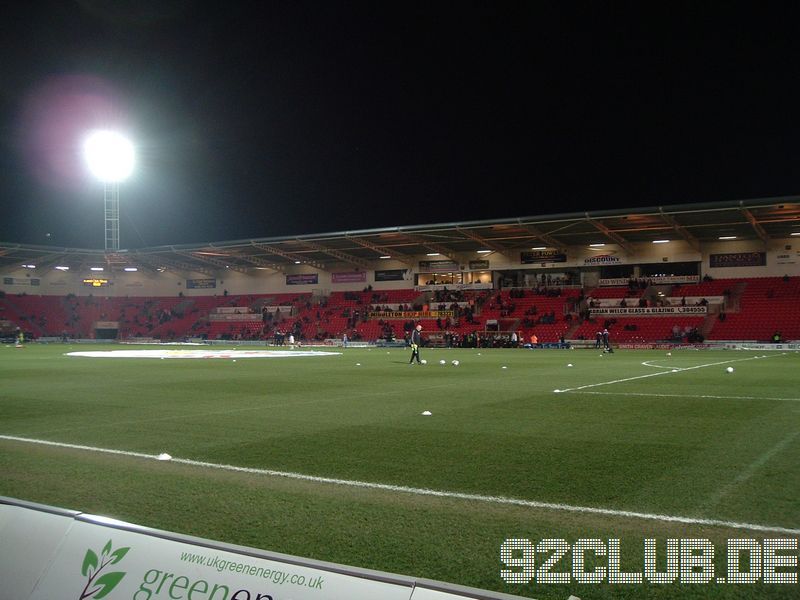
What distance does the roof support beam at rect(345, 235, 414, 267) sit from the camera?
179ft

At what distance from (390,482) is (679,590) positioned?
300 cm

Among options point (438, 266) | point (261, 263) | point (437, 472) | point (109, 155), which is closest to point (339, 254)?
point (438, 266)

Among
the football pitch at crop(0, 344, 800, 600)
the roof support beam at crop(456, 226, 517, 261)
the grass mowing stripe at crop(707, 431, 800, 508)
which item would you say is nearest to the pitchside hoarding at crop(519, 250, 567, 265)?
the roof support beam at crop(456, 226, 517, 261)

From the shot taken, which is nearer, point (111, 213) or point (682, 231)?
point (682, 231)

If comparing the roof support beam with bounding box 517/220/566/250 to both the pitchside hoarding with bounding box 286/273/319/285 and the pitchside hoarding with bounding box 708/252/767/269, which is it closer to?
the pitchside hoarding with bounding box 708/252/767/269

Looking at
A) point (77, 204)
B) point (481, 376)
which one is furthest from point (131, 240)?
point (481, 376)

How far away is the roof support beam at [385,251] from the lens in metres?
54.7

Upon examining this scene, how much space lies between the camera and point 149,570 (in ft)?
10.1

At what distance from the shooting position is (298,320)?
6272 cm

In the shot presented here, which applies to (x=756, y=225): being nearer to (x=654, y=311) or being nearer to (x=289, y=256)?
(x=654, y=311)

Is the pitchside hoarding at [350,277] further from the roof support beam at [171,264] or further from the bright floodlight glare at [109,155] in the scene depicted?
the bright floodlight glare at [109,155]

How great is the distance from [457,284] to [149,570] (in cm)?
5667

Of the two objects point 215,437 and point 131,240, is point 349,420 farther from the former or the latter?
point 131,240

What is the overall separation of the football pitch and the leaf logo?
1251 mm
